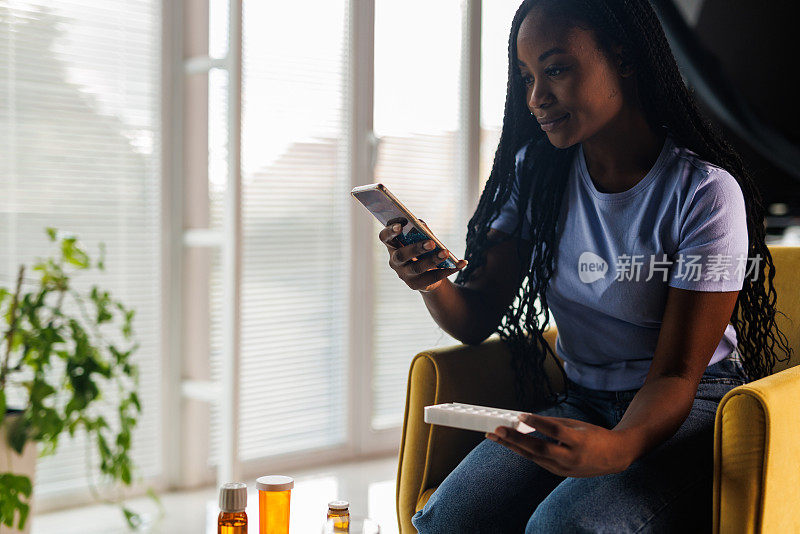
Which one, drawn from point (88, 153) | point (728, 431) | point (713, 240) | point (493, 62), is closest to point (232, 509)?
point (728, 431)

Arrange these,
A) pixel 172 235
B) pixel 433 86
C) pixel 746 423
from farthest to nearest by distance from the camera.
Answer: pixel 433 86
pixel 172 235
pixel 746 423

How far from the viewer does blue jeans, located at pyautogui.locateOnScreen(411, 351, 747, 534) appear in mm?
1014

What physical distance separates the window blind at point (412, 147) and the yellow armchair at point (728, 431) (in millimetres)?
1176

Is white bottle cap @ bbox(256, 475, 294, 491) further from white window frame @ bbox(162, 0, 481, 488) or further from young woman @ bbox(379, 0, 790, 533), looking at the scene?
white window frame @ bbox(162, 0, 481, 488)

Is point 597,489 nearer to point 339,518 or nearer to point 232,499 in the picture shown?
point 339,518

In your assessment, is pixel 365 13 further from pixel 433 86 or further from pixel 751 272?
pixel 751 272

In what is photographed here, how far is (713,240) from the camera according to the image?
1.13 metres

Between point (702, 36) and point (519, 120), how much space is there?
1703mm

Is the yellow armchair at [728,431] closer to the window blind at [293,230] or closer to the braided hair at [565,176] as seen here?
the braided hair at [565,176]

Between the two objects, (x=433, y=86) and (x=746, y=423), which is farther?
(x=433, y=86)

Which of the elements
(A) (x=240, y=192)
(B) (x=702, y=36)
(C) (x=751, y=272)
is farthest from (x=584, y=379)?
(B) (x=702, y=36)

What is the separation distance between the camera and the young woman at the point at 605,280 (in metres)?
1.05

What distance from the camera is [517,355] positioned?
145 centimetres

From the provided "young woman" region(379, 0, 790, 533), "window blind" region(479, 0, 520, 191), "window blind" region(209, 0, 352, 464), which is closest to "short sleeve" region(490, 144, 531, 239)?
"young woman" region(379, 0, 790, 533)
